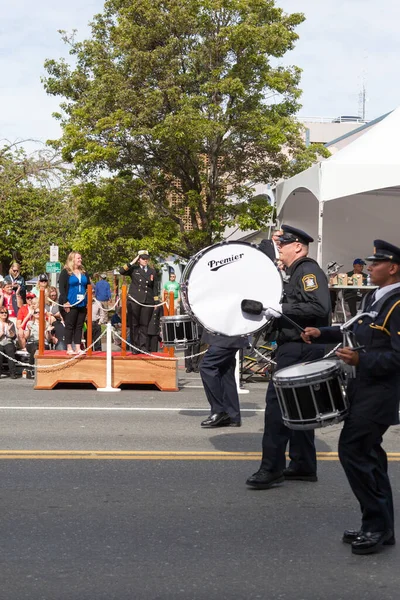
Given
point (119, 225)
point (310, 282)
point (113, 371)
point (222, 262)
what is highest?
point (119, 225)

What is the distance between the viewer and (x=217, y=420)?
892 cm

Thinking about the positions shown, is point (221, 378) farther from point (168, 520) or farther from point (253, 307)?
point (168, 520)

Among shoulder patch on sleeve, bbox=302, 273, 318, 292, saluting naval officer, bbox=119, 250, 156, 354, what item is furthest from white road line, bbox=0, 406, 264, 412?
saluting naval officer, bbox=119, 250, 156, 354

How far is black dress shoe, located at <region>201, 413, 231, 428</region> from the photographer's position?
891cm

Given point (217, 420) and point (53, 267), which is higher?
point (53, 267)

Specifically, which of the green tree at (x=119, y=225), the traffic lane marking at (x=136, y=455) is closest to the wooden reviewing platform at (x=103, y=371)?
the traffic lane marking at (x=136, y=455)

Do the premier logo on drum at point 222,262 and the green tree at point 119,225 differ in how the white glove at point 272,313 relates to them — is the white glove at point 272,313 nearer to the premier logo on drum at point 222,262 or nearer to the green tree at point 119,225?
the premier logo on drum at point 222,262

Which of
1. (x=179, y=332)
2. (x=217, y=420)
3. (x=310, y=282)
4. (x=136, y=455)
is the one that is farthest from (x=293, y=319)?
(x=179, y=332)

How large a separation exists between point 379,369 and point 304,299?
1588 millimetres

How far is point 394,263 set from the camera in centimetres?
497

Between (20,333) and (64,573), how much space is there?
1089cm

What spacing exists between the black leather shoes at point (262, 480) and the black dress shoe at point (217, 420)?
242 centimetres

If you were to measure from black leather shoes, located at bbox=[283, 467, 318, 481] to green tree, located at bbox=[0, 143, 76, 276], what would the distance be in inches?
943

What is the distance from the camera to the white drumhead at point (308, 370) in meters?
5.07
